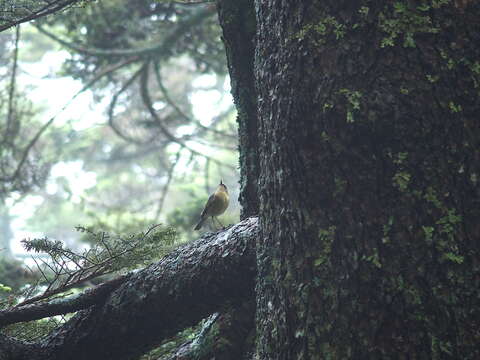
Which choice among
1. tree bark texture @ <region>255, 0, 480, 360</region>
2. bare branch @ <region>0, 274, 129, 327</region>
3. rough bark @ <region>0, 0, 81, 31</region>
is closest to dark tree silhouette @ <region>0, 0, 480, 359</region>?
tree bark texture @ <region>255, 0, 480, 360</region>

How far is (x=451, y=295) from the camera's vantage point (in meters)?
1.70

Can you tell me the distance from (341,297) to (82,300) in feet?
5.05

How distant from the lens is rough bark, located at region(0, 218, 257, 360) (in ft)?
8.64

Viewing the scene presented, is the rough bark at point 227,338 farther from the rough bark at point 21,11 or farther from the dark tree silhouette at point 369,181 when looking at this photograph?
the rough bark at point 21,11

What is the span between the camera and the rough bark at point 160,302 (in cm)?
263

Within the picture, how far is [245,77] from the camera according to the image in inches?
122

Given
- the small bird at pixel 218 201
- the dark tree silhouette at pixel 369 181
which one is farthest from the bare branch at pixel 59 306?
the small bird at pixel 218 201

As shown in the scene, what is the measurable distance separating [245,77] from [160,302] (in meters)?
1.32

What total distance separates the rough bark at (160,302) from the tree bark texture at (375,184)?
524mm

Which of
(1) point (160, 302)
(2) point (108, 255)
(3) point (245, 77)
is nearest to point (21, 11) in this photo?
(3) point (245, 77)

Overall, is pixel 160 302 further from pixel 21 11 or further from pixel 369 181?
pixel 21 11

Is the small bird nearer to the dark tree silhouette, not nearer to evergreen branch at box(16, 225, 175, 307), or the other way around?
evergreen branch at box(16, 225, 175, 307)

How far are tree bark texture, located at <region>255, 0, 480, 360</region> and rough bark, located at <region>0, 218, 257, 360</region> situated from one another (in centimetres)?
52

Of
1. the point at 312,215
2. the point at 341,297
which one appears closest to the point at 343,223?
the point at 312,215
